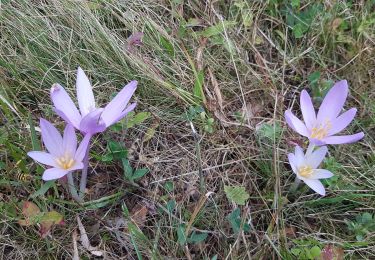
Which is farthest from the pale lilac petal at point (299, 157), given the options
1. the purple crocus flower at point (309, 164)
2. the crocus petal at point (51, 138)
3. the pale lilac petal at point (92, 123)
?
the crocus petal at point (51, 138)

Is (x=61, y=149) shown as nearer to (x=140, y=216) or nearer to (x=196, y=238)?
(x=140, y=216)

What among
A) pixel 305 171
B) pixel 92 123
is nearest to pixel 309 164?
pixel 305 171

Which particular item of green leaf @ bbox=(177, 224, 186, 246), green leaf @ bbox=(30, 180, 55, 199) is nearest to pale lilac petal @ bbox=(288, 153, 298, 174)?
green leaf @ bbox=(177, 224, 186, 246)

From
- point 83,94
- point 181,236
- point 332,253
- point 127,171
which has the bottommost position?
point 332,253

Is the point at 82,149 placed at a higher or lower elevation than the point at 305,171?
higher

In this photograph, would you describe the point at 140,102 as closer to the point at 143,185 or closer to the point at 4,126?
the point at 143,185

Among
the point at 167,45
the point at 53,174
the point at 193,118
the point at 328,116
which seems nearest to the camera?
the point at 53,174

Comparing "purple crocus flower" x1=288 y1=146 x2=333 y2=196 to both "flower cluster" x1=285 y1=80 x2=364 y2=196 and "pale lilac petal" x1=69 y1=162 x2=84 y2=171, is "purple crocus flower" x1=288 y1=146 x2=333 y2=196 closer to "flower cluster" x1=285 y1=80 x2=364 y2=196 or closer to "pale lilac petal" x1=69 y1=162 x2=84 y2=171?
"flower cluster" x1=285 y1=80 x2=364 y2=196
